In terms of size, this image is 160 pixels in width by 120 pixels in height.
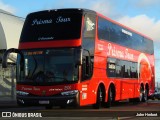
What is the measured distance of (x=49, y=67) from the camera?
66.7 feet

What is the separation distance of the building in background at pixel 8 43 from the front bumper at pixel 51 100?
16077mm

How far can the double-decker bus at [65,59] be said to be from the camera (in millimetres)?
20188

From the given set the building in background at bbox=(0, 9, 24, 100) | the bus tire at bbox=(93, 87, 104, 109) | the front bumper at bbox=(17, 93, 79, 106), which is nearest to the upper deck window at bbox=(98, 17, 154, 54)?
the bus tire at bbox=(93, 87, 104, 109)

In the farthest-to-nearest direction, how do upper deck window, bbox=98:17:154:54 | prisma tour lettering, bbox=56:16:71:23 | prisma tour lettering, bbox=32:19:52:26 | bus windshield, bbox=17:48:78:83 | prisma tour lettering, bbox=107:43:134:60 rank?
1. prisma tour lettering, bbox=107:43:134:60
2. upper deck window, bbox=98:17:154:54
3. prisma tour lettering, bbox=32:19:52:26
4. prisma tour lettering, bbox=56:16:71:23
5. bus windshield, bbox=17:48:78:83

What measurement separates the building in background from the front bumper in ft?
52.7

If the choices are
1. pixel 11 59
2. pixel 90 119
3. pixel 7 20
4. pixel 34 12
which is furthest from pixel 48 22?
pixel 7 20

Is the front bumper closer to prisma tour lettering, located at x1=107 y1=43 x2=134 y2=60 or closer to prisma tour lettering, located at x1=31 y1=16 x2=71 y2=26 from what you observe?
prisma tour lettering, located at x1=31 y1=16 x2=71 y2=26

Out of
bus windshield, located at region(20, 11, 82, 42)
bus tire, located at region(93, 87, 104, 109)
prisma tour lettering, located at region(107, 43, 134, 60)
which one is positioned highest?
bus windshield, located at region(20, 11, 82, 42)

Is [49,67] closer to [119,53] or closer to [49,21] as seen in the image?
[49,21]

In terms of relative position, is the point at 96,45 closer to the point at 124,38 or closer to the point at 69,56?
the point at 69,56

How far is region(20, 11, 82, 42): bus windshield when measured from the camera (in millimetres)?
20781

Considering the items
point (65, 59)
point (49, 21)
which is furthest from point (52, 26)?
point (65, 59)

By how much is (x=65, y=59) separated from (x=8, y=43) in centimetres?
2332

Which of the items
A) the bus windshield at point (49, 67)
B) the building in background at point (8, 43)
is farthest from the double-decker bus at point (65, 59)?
the building in background at point (8, 43)
